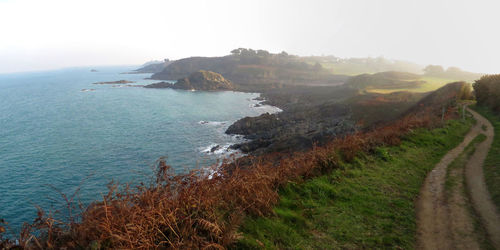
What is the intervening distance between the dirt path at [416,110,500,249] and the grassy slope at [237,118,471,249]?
300 millimetres

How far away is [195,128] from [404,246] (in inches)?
1770

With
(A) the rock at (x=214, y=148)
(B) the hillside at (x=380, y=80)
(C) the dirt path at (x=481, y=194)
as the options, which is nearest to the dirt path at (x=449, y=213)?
(C) the dirt path at (x=481, y=194)

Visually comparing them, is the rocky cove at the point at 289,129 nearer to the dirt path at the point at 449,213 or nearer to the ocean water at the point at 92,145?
the ocean water at the point at 92,145

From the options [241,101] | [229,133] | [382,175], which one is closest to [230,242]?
[382,175]

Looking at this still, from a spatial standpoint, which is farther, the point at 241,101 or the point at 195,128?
the point at 241,101

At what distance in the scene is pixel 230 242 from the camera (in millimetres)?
5270

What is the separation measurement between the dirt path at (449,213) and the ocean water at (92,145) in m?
8.82

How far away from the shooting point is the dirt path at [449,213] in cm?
661

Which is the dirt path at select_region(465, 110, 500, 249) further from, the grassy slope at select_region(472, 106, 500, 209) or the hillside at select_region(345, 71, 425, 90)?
the hillside at select_region(345, 71, 425, 90)

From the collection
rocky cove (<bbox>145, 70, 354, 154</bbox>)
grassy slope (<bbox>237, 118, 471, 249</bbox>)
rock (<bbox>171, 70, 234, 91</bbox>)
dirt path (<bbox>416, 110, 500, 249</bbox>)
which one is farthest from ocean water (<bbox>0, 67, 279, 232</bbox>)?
rock (<bbox>171, 70, 234, 91</bbox>)

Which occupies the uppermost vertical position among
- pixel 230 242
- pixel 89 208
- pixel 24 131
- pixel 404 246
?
pixel 89 208

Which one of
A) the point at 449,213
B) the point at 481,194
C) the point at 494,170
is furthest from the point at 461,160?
the point at 449,213

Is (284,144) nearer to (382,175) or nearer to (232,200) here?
(382,175)

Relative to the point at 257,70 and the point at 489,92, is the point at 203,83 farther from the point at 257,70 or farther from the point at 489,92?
the point at 489,92
